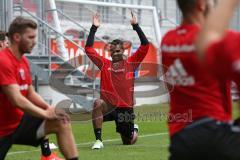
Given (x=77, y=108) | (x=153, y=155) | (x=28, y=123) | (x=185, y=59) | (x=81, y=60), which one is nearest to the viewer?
(x=185, y=59)

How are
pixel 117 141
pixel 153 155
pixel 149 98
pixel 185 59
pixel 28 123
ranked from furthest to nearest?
pixel 149 98 < pixel 117 141 < pixel 153 155 < pixel 28 123 < pixel 185 59

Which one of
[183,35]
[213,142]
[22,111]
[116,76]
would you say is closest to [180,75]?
[183,35]

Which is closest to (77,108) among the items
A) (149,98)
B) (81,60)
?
(81,60)

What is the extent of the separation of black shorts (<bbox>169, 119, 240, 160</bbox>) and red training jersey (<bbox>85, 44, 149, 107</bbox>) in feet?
25.3

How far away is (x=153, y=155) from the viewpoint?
10.2 metres

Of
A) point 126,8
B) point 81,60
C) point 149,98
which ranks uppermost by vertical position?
point 126,8

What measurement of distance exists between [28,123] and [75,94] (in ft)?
44.3

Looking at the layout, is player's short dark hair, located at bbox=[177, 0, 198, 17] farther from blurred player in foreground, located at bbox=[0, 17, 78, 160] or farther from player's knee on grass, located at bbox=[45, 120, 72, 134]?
player's knee on grass, located at bbox=[45, 120, 72, 134]

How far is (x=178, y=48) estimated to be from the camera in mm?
4188

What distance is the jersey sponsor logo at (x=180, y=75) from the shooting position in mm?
4199

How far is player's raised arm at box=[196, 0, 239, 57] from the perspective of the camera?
10.0ft

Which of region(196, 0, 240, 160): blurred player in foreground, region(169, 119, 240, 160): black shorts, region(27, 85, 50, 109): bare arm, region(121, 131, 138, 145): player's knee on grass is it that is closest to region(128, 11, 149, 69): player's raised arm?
region(121, 131, 138, 145): player's knee on grass

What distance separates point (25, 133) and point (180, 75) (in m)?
2.51

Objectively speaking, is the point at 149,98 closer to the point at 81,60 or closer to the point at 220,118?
the point at 81,60
